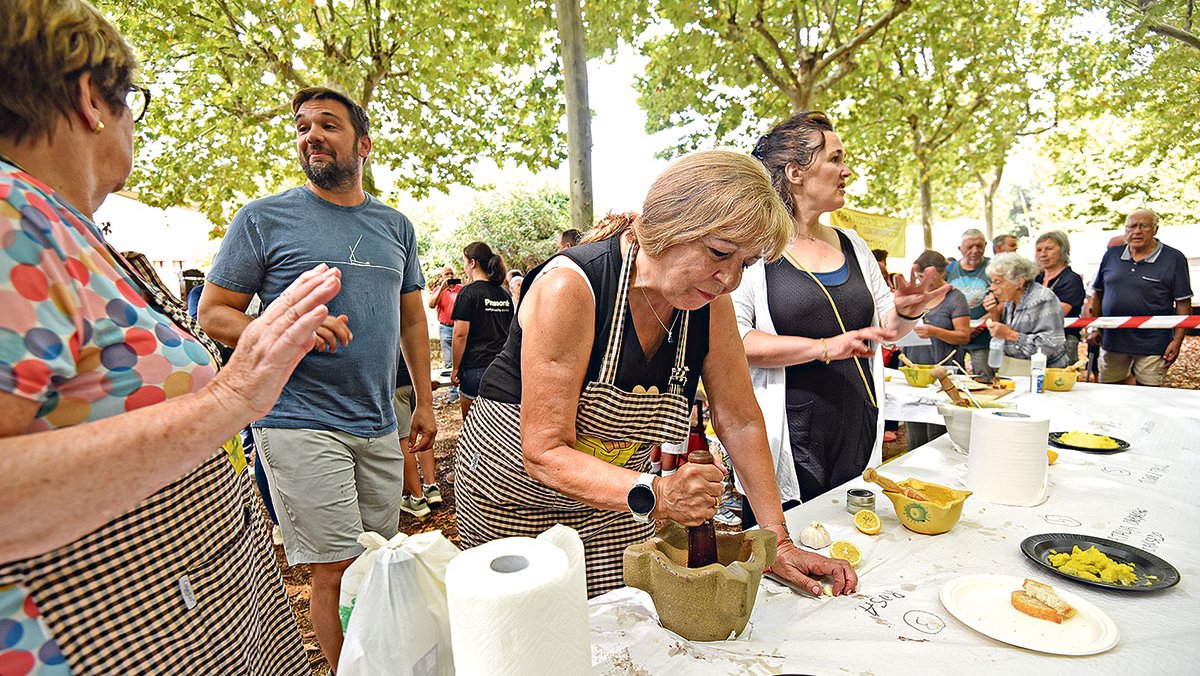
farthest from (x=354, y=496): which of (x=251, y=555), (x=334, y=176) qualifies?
(x=334, y=176)

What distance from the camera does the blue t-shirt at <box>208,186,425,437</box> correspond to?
2.11m

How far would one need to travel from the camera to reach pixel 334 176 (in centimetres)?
227

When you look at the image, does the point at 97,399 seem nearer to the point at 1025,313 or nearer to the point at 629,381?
the point at 629,381

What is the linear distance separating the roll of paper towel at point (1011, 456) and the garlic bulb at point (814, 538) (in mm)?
668

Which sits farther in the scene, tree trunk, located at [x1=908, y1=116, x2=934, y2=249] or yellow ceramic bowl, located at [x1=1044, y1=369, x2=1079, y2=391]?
tree trunk, located at [x1=908, y1=116, x2=934, y2=249]

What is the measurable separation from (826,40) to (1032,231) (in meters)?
32.1

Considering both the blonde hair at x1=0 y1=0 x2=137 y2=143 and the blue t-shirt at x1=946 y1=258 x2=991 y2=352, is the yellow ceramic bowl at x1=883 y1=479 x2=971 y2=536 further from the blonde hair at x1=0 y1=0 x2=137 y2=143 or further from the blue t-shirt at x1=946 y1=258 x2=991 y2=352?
the blue t-shirt at x1=946 y1=258 x2=991 y2=352

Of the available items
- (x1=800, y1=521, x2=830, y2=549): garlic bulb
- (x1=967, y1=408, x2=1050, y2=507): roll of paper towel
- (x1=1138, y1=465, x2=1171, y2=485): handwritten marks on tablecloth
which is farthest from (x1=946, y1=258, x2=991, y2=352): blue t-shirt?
(x1=800, y1=521, x2=830, y2=549): garlic bulb

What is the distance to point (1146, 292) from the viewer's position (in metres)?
5.86

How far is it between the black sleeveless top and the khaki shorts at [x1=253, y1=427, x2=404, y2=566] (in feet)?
2.77

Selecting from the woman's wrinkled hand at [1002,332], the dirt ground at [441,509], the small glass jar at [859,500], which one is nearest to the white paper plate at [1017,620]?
the small glass jar at [859,500]

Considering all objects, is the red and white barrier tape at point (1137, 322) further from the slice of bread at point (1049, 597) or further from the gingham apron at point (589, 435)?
the gingham apron at point (589, 435)

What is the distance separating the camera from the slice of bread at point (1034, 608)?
3.92ft

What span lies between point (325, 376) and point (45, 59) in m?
1.37
